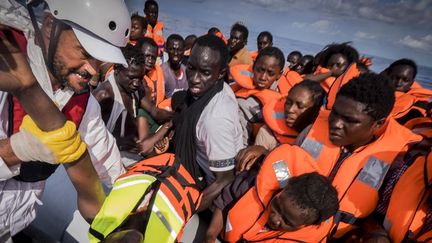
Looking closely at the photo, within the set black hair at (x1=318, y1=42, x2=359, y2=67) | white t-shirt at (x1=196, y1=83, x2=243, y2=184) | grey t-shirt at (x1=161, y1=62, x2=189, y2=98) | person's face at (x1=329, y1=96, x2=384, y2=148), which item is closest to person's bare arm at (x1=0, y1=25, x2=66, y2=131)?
white t-shirt at (x1=196, y1=83, x2=243, y2=184)

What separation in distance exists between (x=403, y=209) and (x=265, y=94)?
1.49m

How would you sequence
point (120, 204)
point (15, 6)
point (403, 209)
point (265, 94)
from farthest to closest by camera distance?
point (265, 94)
point (403, 209)
point (120, 204)
point (15, 6)

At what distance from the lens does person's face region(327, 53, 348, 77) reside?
3.35 metres

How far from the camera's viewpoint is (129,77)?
8.21 ft

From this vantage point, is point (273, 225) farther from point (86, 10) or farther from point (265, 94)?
point (86, 10)

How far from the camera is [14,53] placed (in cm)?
58

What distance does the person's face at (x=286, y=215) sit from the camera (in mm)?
1440

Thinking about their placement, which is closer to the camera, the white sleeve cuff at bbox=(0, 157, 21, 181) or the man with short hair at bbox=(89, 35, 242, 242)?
the white sleeve cuff at bbox=(0, 157, 21, 181)

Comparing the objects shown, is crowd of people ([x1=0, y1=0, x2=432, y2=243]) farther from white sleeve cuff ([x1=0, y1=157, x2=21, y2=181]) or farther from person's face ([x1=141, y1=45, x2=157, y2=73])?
person's face ([x1=141, y1=45, x2=157, y2=73])

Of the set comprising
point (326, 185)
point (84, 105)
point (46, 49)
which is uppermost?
point (46, 49)

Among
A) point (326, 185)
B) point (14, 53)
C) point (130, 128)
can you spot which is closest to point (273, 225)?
point (326, 185)

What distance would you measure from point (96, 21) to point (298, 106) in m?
1.64

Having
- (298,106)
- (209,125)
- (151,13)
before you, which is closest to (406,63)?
(298,106)

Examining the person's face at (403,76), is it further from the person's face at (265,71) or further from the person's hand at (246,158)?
the person's hand at (246,158)
